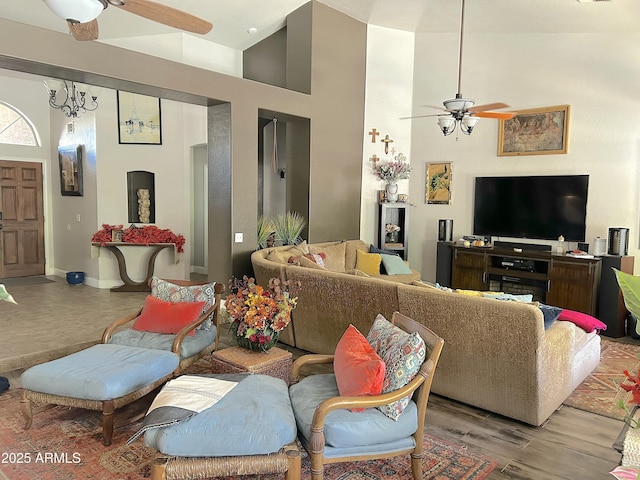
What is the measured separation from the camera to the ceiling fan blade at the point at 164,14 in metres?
2.63

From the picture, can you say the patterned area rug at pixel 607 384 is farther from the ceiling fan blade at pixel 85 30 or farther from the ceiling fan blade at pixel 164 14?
the ceiling fan blade at pixel 85 30

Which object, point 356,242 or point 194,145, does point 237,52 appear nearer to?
point 194,145

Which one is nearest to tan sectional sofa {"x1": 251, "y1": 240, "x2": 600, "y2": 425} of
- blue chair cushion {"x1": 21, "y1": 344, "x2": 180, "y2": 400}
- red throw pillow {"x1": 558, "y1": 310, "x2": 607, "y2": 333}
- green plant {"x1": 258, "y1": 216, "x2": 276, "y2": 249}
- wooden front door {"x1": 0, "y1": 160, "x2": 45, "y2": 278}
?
red throw pillow {"x1": 558, "y1": 310, "x2": 607, "y2": 333}

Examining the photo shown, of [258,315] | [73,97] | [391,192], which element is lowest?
[258,315]

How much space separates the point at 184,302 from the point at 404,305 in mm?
1781

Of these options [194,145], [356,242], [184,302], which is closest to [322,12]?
[194,145]

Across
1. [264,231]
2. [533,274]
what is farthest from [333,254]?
[533,274]

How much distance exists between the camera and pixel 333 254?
20.0 ft

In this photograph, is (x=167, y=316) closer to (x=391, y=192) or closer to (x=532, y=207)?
(x=391, y=192)

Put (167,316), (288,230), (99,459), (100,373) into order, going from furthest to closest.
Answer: (288,230) < (167,316) < (100,373) < (99,459)

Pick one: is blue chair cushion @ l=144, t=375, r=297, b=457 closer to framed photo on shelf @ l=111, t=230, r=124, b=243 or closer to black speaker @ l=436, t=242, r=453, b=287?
black speaker @ l=436, t=242, r=453, b=287

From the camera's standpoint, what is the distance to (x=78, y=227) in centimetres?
734

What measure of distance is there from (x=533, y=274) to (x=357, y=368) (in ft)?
14.4

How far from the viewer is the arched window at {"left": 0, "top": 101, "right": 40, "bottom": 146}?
291 inches
